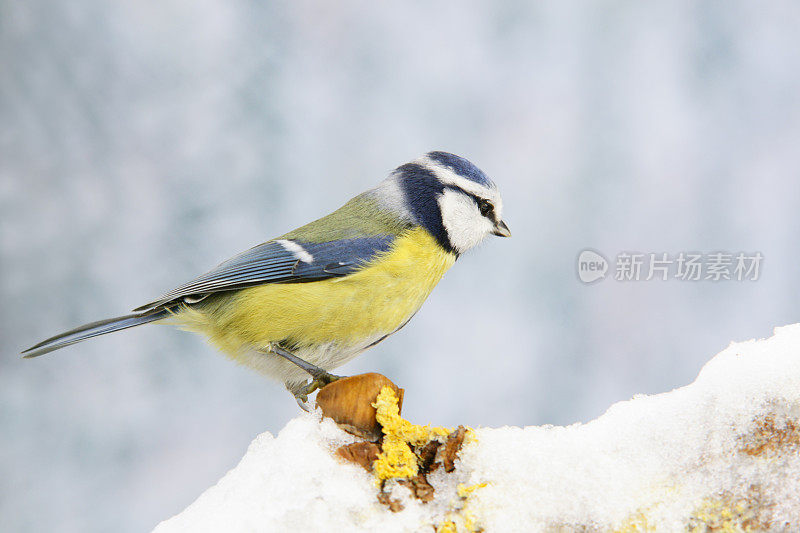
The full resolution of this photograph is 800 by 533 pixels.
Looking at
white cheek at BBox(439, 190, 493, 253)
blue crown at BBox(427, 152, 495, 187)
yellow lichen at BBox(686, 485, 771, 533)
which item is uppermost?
blue crown at BBox(427, 152, 495, 187)

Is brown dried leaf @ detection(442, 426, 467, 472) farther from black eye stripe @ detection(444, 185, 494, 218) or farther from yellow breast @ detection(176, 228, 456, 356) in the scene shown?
black eye stripe @ detection(444, 185, 494, 218)

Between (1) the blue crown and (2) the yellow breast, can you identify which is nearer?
(2) the yellow breast

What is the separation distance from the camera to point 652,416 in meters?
0.81

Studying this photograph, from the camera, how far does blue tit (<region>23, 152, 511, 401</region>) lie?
1.12 meters

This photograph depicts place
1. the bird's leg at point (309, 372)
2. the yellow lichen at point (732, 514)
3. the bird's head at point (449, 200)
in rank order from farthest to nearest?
the bird's head at point (449, 200)
the bird's leg at point (309, 372)
the yellow lichen at point (732, 514)

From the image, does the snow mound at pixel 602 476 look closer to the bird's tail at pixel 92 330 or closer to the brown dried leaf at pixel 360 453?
the brown dried leaf at pixel 360 453

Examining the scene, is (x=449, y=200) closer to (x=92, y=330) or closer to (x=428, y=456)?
(x=428, y=456)

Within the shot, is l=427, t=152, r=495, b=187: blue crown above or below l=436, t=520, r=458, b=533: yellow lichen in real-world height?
above

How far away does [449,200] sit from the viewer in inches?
49.4

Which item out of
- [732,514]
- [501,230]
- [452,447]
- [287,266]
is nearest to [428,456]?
[452,447]

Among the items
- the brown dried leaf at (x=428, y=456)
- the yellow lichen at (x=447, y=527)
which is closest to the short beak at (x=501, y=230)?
the brown dried leaf at (x=428, y=456)

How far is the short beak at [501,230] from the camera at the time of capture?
1.30 metres

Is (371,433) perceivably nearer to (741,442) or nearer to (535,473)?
(535,473)

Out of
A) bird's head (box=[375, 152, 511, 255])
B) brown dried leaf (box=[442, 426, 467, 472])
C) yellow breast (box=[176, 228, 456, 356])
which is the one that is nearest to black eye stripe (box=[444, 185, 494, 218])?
bird's head (box=[375, 152, 511, 255])
